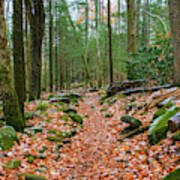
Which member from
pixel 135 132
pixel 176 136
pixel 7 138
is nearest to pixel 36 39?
Answer: pixel 7 138

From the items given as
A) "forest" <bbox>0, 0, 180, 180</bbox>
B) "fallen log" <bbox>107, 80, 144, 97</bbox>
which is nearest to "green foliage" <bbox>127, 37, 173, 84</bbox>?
"forest" <bbox>0, 0, 180, 180</bbox>

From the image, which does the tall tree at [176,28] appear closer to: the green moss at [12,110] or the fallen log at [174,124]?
the fallen log at [174,124]

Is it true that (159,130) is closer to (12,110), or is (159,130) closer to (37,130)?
(37,130)

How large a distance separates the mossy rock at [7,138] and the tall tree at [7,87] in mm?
418

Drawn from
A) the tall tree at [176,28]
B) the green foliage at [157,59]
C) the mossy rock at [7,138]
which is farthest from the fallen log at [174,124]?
the green foliage at [157,59]

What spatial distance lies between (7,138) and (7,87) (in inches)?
55.9

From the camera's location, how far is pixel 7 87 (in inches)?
194

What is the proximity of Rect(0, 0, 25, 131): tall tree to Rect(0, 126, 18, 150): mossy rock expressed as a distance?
1.37ft

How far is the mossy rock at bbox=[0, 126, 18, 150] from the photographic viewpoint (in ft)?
13.8

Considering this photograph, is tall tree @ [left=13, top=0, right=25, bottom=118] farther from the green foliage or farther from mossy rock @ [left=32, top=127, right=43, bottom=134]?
the green foliage

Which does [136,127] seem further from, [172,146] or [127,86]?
[127,86]

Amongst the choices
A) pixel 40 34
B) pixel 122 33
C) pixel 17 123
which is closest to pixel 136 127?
pixel 17 123

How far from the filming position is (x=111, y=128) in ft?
21.5

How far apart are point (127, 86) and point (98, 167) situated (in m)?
6.93
